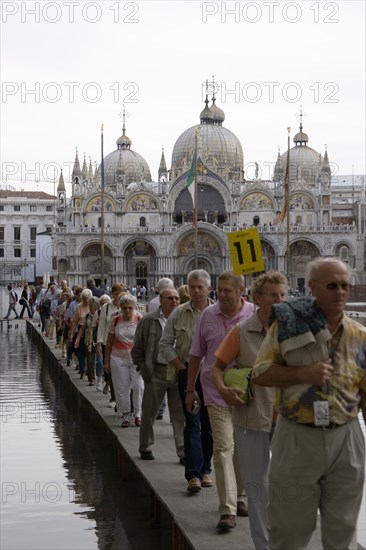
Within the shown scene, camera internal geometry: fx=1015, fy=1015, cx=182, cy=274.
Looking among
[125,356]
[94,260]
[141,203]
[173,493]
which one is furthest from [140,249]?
[173,493]

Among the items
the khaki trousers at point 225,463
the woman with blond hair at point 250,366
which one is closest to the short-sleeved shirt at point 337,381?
the woman with blond hair at point 250,366

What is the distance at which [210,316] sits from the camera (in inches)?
264

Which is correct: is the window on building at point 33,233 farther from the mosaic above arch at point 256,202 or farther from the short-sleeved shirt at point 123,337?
the short-sleeved shirt at point 123,337

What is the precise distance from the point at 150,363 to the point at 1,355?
13297 mm

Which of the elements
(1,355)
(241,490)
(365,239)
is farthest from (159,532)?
(365,239)

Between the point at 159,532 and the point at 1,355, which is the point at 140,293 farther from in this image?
the point at 159,532

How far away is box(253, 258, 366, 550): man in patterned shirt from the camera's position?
A: 4.40 metres

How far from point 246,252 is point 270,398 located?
179cm

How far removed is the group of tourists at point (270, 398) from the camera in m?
4.41

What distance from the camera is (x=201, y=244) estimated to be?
257 feet

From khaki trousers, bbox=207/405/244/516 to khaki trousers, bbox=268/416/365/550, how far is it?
1815 millimetres

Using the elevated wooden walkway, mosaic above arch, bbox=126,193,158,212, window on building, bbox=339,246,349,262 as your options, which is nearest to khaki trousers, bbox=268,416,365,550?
the elevated wooden walkway

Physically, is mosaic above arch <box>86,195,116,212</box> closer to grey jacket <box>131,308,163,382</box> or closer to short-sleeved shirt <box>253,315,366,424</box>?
grey jacket <box>131,308,163,382</box>

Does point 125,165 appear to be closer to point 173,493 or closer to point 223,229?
point 223,229
